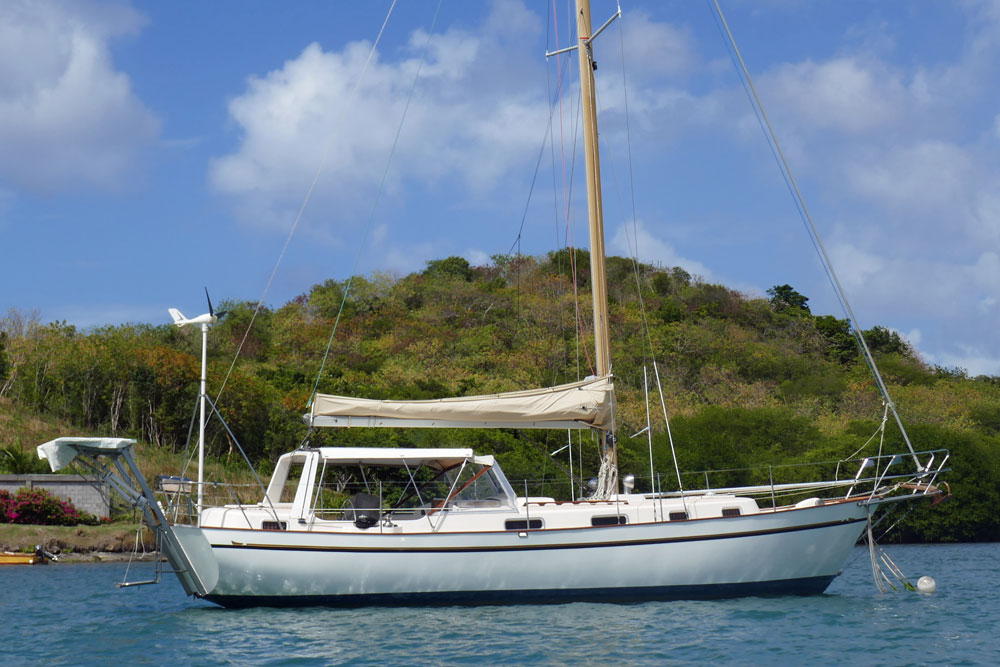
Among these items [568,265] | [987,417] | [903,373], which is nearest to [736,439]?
[987,417]

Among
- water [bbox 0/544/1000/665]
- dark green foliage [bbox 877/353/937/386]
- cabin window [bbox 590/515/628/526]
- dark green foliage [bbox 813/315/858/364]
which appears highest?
dark green foliage [bbox 813/315/858/364]

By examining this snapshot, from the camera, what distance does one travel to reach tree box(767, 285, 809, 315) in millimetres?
79938

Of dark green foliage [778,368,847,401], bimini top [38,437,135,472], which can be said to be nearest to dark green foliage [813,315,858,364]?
dark green foliage [778,368,847,401]

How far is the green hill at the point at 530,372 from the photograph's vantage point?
133 ft

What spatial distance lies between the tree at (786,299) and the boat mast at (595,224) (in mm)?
62812

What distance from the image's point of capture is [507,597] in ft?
54.6

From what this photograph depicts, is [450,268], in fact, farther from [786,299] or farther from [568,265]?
[786,299]

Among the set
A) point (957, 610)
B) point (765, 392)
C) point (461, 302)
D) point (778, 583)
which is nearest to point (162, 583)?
point (778, 583)

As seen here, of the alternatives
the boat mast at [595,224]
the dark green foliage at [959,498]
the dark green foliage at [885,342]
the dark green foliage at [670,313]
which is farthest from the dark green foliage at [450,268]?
the boat mast at [595,224]

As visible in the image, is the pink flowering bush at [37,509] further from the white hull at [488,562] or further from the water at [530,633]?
the white hull at [488,562]

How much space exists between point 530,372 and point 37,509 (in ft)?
90.2

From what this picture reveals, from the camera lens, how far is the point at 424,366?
2237 inches

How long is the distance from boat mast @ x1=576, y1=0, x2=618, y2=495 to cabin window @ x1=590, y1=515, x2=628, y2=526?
6.04ft

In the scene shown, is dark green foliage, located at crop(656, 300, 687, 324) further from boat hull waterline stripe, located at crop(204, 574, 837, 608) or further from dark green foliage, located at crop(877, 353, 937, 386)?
boat hull waterline stripe, located at crop(204, 574, 837, 608)
